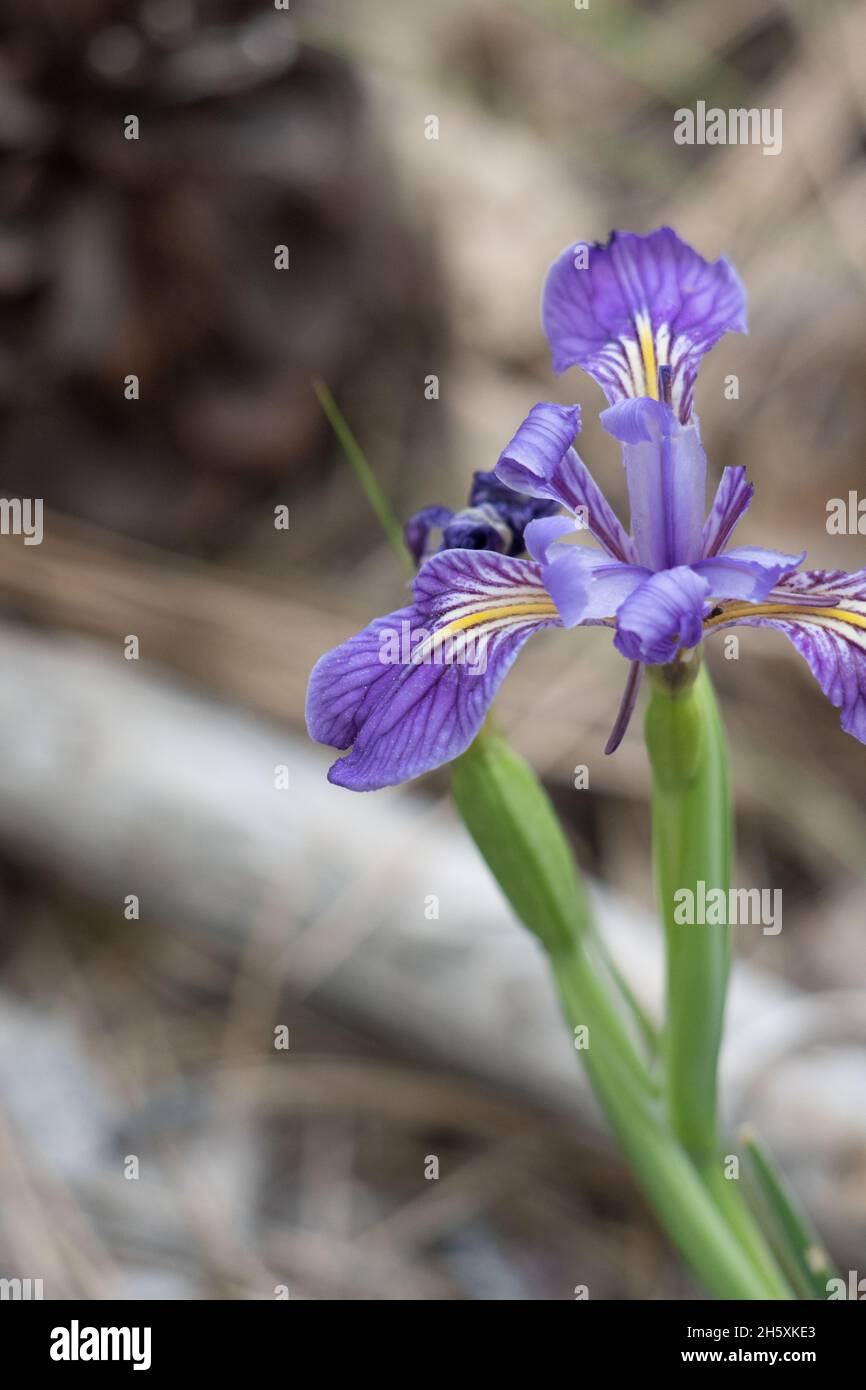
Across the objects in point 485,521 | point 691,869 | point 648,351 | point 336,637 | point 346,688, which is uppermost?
point 336,637

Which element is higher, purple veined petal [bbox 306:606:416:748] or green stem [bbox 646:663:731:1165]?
purple veined petal [bbox 306:606:416:748]

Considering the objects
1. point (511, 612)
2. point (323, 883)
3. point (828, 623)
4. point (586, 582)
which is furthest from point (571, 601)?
point (323, 883)

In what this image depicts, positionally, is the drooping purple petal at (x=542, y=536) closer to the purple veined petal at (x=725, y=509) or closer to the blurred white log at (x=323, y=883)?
the purple veined petal at (x=725, y=509)

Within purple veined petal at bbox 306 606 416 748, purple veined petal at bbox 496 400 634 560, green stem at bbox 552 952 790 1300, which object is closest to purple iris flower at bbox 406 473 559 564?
purple veined petal at bbox 496 400 634 560

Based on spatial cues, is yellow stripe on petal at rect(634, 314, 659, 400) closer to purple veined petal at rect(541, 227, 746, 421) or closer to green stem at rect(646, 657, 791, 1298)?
purple veined petal at rect(541, 227, 746, 421)

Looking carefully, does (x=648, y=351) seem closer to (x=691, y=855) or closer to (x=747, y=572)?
(x=747, y=572)

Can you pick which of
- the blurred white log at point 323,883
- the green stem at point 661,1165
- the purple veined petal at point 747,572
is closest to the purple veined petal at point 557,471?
the purple veined petal at point 747,572

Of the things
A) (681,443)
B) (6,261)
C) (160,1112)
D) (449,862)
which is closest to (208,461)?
(6,261)
